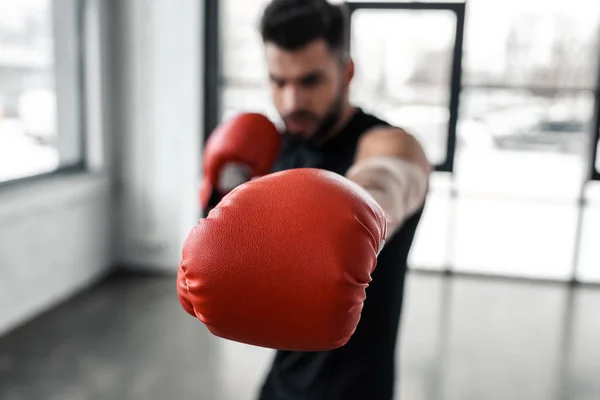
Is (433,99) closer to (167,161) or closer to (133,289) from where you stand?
(167,161)

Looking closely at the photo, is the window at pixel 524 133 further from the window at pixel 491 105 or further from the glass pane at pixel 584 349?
the glass pane at pixel 584 349

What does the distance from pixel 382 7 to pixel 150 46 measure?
1.55m

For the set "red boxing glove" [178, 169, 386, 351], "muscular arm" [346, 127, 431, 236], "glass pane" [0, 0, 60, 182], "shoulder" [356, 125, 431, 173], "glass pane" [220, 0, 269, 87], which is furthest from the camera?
"glass pane" [220, 0, 269, 87]

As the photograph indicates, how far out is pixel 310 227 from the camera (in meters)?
0.59

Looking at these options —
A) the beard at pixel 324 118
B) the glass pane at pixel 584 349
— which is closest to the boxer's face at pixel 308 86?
the beard at pixel 324 118

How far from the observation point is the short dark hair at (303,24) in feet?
3.75

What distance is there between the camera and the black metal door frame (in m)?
3.71

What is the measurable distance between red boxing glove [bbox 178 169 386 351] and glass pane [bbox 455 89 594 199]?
11.4ft

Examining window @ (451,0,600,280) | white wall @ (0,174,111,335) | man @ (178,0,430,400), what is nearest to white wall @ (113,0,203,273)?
white wall @ (0,174,111,335)

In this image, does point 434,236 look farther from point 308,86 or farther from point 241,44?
point 308,86

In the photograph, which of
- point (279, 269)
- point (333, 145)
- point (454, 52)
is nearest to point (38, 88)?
point (454, 52)

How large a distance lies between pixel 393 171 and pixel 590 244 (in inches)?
136

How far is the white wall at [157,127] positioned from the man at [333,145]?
2644 mm

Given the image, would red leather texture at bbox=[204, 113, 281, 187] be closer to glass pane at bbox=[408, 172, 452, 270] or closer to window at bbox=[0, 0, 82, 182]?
window at bbox=[0, 0, 82, 182]
